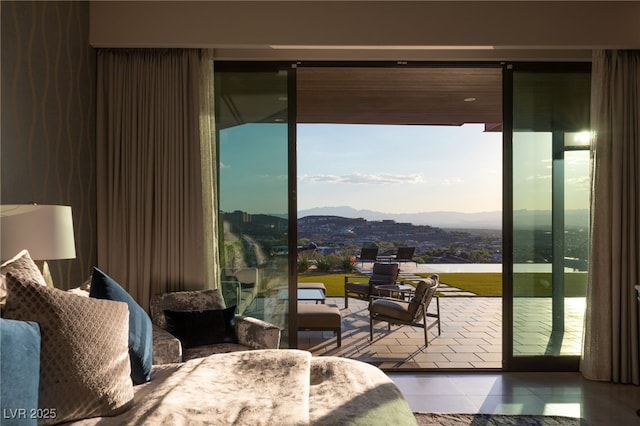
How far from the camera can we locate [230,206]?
4.12 m

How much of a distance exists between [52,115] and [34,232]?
112 cm

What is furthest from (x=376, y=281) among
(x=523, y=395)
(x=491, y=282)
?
(x=491, y=282)

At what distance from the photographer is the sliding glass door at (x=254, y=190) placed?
411cm

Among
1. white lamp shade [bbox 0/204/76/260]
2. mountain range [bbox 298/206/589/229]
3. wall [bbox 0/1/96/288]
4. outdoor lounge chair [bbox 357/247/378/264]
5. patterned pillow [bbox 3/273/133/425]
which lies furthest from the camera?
mountain range [bbox 298/206/589/229]

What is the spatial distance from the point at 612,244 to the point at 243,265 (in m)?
3.07

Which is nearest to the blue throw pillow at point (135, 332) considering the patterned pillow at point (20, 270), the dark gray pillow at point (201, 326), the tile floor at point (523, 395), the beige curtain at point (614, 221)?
Answer: the patterned pillow at point (20, 270)

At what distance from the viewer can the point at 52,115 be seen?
3150 millimetres

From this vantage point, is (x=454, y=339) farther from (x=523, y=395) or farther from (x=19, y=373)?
(x=19, y=373)

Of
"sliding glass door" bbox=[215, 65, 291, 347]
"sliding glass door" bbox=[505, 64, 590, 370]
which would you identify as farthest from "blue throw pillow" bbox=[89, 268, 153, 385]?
"sliding glass door" bbox=[505, 64, 590, 370]

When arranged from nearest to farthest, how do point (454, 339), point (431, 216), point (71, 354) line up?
point (71, 354)
point (454, 339)
point (431, 216)

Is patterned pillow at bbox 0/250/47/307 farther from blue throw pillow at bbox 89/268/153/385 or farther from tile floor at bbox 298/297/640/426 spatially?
tile floor at bbox 298/297/640/426

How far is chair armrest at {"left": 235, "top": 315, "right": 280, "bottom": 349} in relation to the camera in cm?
333

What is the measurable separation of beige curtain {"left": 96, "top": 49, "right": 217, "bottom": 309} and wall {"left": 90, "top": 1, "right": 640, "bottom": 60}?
0.24 metres

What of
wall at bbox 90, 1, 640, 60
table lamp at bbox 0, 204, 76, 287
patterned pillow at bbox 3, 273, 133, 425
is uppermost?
wall at bbox 90, 1, 640, 60
